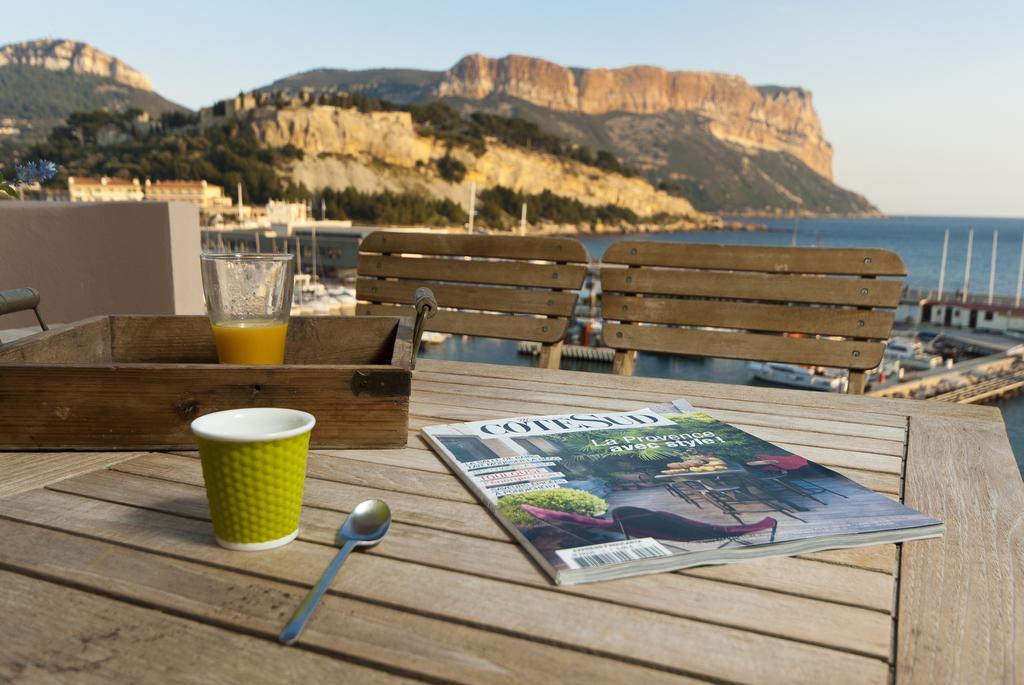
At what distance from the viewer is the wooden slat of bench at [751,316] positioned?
133cm

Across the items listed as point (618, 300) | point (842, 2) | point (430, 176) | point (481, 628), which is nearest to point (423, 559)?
point (481, 628)

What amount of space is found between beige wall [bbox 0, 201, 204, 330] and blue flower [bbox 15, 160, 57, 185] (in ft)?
1.73

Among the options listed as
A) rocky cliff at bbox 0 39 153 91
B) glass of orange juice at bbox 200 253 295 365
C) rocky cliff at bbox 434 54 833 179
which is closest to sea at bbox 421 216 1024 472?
glass of orange juice at bbox 200 253 295 365

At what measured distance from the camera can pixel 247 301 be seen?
70 cm

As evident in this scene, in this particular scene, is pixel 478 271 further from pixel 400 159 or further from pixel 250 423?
pixel 400 159

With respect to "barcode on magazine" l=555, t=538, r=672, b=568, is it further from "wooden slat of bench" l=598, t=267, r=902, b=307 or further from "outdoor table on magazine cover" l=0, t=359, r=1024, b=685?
"wooden slat of bench" l=598, t=267, r=902, b=307

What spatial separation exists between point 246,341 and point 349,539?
0.32m

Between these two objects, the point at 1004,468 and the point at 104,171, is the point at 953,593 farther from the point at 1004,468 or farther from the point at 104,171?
the point at 104,171

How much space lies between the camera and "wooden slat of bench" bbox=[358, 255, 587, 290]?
1.47 metres

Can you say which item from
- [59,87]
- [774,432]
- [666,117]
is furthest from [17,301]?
[666,117]

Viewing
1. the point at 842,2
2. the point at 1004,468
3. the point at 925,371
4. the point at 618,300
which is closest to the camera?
the point at 1004,468

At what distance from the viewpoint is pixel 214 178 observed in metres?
35.4

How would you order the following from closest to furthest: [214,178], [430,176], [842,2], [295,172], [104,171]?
[104,171]
[214,178]
[295,172]
[430,176]
[842,2]

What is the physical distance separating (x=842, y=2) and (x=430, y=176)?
3022 centimetres
